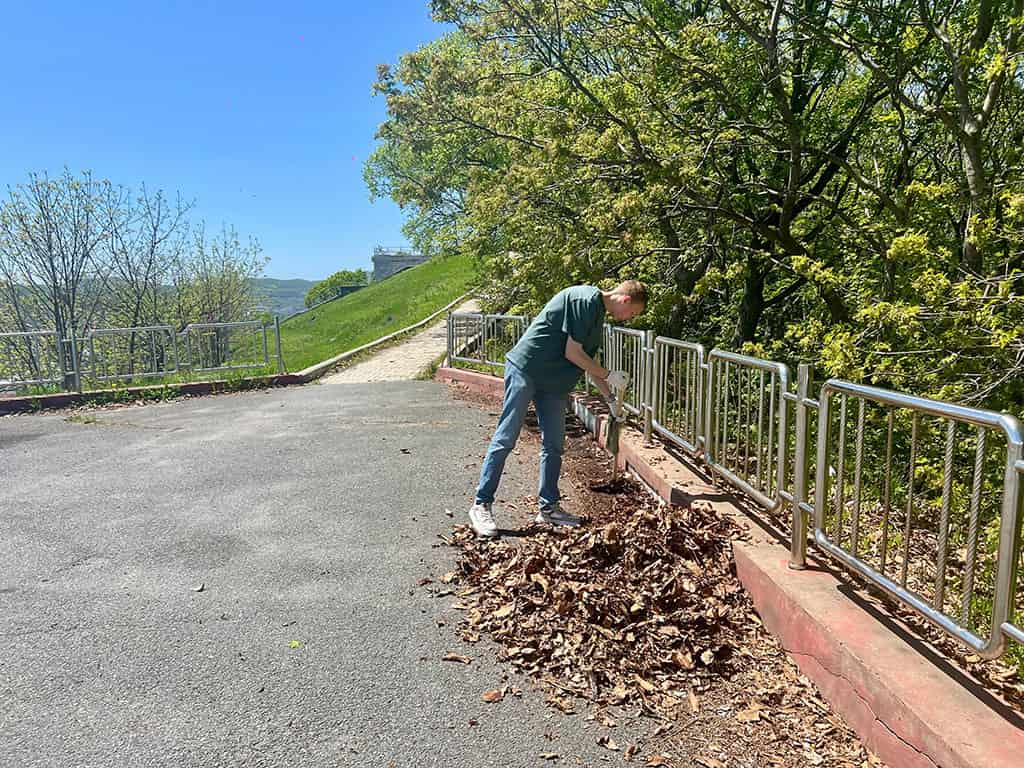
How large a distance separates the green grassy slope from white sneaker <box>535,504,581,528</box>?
66.7ft

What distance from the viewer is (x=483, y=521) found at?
15.5 ft

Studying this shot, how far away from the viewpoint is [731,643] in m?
3.25

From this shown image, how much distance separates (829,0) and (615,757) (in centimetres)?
772

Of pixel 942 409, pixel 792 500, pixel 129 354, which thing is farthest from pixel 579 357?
pixel 129 354

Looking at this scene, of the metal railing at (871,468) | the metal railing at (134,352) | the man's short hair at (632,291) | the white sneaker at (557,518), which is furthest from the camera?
the metal railing at (134,352)

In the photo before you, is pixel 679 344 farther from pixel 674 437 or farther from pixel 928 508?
pixel 928 508

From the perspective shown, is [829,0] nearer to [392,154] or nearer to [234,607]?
[234,607]

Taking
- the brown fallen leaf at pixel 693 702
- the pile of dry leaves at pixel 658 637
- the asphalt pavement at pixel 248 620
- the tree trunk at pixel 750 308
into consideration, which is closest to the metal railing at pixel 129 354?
the asphalt pavement at pixel 248 620

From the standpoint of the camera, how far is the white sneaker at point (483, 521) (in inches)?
183

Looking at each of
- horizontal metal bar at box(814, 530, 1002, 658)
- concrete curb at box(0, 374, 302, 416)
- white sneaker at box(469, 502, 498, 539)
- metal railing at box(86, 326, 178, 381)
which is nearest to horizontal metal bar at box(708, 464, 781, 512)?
horizontal metal bar at box(814, 530, 1002, 658)

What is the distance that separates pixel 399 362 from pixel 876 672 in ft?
49.1

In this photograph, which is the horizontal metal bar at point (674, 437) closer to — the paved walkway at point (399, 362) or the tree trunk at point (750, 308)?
the tree trunk at point (750, 308)

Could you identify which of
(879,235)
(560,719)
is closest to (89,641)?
(560,719)

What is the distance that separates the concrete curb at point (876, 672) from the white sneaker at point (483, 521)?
5.27 ft
